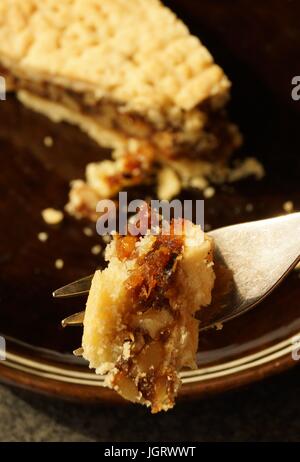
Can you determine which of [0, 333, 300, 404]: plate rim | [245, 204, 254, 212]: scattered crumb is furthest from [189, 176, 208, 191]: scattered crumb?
[0, 333, 300, 404]: plate rim

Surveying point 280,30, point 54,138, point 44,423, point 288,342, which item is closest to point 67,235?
point 54,138

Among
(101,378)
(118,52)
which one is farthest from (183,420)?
(118,52)

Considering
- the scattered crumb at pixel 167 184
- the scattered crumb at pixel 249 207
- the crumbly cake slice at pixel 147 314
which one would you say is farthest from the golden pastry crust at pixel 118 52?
the crumbly cake slice at pixel 147 314

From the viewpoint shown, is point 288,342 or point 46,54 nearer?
point 288,342

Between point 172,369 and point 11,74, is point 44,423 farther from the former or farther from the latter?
point 11,74

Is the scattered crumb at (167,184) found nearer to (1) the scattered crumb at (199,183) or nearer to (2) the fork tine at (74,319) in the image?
(1) the scattered crumb at (199,183)

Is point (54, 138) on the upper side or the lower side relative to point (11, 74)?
lower

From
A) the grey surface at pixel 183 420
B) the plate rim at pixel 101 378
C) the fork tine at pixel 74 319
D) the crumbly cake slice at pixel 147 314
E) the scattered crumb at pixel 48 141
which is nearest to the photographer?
the crumbly cake slice at pixel 147 314
